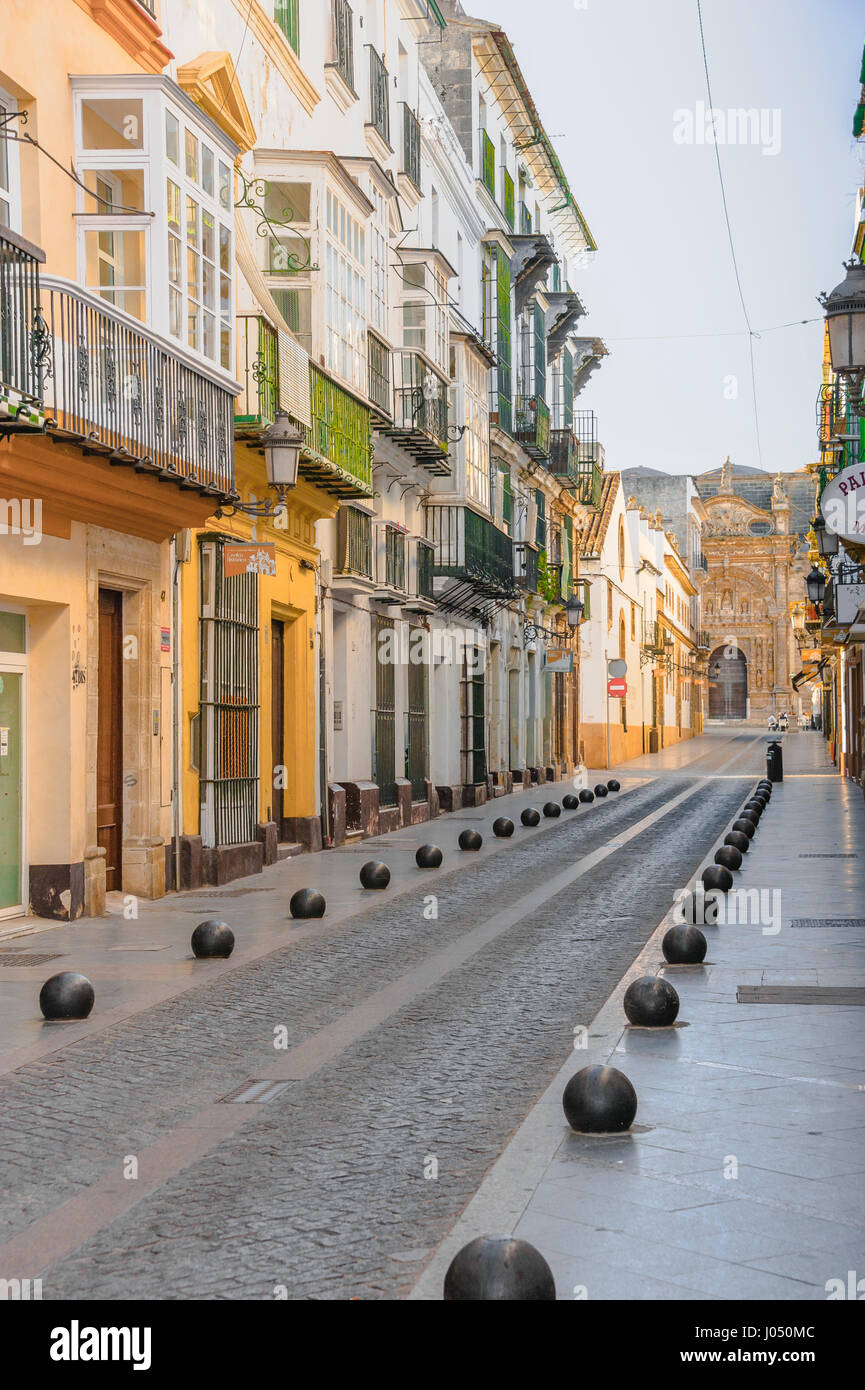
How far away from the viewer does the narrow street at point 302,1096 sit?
4.84 meters

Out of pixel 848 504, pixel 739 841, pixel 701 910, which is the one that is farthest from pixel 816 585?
pixel 701 910

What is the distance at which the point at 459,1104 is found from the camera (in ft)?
21.9

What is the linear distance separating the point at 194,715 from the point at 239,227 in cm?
559

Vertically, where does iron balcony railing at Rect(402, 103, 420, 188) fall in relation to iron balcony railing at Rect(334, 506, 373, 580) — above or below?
above

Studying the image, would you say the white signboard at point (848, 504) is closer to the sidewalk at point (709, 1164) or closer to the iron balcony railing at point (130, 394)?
the iron balcony railing at point (130, 394)

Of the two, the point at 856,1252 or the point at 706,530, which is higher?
the point at 706,530

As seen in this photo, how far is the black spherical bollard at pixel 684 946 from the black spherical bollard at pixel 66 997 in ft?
11.6

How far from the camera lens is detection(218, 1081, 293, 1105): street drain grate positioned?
6863mm

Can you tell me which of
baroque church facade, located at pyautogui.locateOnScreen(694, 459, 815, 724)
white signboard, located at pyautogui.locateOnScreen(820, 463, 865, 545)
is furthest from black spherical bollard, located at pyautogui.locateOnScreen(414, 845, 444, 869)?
baroque church facade, located at pyautogui.locateOnScreen(694, 459, 815, 724)

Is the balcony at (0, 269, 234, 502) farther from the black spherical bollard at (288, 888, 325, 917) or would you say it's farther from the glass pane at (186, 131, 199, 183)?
the black spherical bollard at (288, 888, 325, 917)

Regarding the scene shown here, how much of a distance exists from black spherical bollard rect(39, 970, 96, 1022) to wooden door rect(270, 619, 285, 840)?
10.9 meters

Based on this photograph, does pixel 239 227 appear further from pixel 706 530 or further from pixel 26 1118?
pixel 706 530

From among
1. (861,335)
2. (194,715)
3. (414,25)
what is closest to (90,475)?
(194,715)

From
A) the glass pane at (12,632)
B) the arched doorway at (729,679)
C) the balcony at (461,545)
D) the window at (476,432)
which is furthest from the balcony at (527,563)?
the arched doorway at (729,679)
